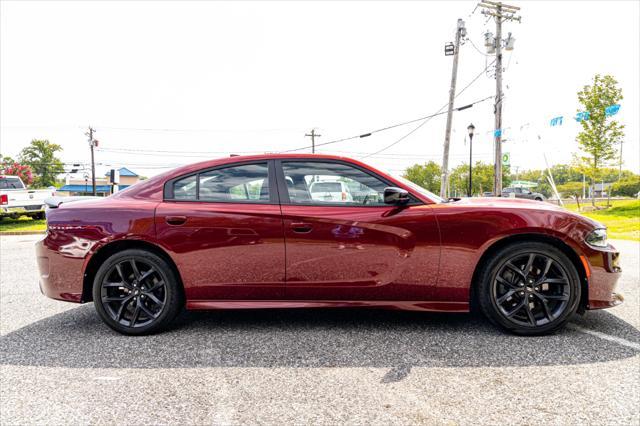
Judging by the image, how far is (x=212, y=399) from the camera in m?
2.06

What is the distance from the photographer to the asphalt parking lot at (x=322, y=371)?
1.91 m

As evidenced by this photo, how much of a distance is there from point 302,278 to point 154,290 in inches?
50.7

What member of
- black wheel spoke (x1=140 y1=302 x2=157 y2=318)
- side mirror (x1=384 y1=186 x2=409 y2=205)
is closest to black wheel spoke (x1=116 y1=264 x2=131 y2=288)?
black wheel spoke (x1=140 y1=302 x2=157 y2=318)

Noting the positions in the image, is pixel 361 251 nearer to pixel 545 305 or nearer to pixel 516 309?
pixel 516 309

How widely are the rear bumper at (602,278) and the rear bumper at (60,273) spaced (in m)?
4.20

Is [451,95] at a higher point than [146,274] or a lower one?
higher

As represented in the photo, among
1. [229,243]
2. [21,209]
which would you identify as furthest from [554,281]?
[21,209]

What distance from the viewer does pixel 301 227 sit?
2977 millimetres

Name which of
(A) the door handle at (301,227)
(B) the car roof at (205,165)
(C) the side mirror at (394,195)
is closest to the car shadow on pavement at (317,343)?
(A) the door handle at (301,227)

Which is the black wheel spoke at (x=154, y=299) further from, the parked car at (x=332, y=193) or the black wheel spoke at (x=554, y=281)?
the black wheel spoke at (x=554, y=281)

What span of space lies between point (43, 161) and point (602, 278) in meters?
96.3

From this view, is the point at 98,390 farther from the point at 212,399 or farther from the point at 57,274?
the point at 57,274

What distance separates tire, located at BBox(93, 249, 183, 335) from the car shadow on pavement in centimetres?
13

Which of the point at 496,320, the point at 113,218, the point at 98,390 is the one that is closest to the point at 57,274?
the point at 113,218
